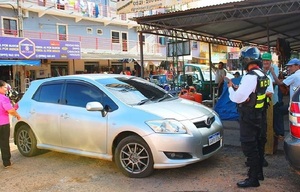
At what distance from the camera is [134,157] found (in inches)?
191

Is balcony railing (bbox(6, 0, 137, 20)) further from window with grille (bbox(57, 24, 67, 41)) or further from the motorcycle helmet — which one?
the motorcycle helmet

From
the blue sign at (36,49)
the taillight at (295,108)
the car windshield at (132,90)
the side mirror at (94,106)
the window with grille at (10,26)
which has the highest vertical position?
the window with grille at (10,26)

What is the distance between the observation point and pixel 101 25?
29250mm

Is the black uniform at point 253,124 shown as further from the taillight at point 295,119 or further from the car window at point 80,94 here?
the car window at point 80,94

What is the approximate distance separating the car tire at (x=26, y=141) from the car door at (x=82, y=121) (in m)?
0.91

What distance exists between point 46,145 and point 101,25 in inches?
965

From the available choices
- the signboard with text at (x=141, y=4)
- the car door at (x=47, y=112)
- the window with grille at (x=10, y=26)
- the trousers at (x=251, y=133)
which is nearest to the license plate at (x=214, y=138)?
the trousers at (x=251, y=133)

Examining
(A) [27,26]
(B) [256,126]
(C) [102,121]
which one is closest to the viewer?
(B) [256,126]

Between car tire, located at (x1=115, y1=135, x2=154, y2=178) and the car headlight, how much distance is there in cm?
29

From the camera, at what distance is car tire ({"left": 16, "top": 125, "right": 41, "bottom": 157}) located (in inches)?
243

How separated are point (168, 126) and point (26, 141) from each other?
316 cm

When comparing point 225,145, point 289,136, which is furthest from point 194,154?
point 225,145

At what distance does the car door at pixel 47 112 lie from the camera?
574 cm

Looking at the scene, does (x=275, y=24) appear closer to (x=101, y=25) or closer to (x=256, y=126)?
(x=256, y=126)
